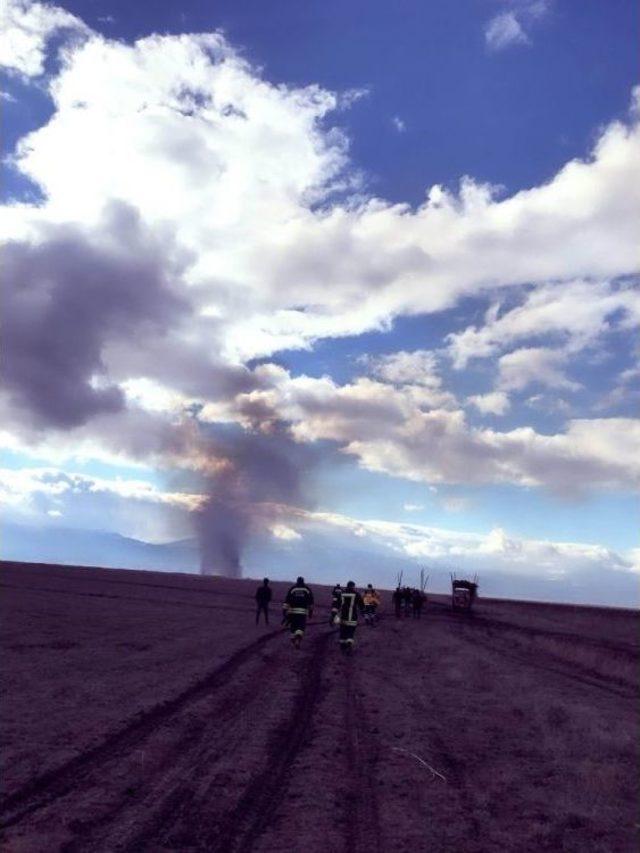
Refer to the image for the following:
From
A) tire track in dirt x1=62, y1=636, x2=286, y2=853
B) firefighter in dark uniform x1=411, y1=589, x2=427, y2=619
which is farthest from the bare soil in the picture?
firefighter in dark uniform x1=411, y1=589, x2=427, y2=619

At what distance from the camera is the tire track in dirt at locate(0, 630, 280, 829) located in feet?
26.3

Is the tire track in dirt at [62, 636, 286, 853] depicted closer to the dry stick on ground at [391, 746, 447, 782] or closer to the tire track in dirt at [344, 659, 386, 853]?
the tire track in dirt at [344, 659, 386, 853]

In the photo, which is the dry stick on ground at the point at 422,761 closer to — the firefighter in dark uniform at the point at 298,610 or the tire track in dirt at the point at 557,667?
the tire track in dirt at the point at 557,667

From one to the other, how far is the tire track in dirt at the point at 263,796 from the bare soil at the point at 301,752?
0.03 metres

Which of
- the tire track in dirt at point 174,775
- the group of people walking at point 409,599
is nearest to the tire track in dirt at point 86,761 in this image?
the tire track in dirt at point 174,775

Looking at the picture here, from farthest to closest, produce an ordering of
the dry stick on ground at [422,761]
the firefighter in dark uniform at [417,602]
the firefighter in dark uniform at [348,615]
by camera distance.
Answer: the firefighter in dark uniform at [417,602]
the firefighter in dark uniform at [348,615]
the dry stick on ground at [422,761]

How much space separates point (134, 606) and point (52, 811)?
112 feet

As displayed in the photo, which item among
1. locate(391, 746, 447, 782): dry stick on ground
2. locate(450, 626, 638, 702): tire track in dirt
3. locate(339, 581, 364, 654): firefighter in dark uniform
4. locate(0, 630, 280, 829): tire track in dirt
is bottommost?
locate(0, 630, 280, 829): tire track in dirt

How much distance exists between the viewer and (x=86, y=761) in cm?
970

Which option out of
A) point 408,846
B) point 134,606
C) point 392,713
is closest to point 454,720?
point 392,713

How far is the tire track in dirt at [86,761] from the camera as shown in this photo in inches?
316

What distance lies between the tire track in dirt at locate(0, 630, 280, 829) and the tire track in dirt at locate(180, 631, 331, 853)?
1717 millimetres

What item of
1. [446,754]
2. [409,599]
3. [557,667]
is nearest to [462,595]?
[409,599]

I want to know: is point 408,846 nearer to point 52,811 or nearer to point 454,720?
point 52,811
